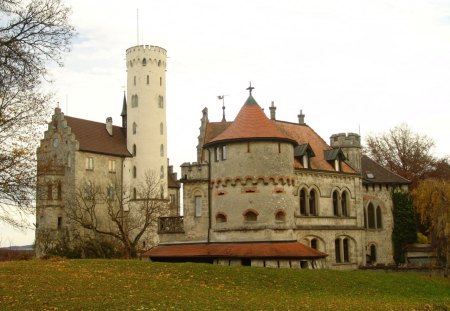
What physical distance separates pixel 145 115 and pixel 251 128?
32.0 meters

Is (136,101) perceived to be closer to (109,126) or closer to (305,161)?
(109,126)

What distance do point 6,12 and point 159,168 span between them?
5155cm

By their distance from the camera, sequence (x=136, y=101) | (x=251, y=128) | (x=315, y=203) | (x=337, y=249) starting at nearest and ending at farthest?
(x=251, y=128)
(x=315, y=203)
(x=337, y=249)
(x=136, y=101)

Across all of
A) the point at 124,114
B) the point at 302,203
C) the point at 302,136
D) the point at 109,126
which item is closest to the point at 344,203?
the point at 302,203

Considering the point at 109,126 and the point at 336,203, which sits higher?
the point at 109,126

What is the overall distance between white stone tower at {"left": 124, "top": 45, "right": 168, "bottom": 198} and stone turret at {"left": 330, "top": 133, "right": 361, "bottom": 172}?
26.4 m

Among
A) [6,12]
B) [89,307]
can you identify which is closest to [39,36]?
[6,12]

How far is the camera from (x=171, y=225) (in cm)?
4288

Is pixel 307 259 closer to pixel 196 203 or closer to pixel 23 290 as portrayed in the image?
pixel 196 203

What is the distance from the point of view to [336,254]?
4484 centimetres

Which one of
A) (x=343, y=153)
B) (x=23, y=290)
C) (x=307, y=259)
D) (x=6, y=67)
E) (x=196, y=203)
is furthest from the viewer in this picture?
(x=343, y=153)

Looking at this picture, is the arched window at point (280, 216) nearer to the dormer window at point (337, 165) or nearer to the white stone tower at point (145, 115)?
the dormer window at point (337, 165)

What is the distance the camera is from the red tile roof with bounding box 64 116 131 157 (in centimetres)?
6575

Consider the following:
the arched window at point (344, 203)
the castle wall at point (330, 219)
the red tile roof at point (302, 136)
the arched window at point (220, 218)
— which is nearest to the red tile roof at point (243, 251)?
the arched window at point (220, 218)
